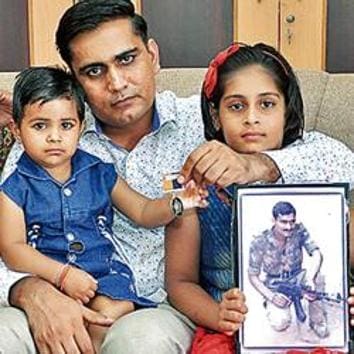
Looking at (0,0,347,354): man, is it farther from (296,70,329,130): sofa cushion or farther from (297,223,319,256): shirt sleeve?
(296,70,329,130): sofa cushion

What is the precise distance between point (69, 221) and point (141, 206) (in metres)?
0.14

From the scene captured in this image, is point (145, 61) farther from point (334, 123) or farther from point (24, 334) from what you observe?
point (24, 334)

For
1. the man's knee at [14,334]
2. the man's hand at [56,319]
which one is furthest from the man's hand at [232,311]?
the man's knee at [14,334]

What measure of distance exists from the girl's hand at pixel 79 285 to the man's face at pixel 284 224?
362 millimetres

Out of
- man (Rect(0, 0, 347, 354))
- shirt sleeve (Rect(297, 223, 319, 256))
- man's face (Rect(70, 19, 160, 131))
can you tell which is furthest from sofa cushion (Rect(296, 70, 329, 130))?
shirt sleeve (Rect(297, 223, 319, 256))

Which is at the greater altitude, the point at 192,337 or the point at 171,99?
the point at 171,99

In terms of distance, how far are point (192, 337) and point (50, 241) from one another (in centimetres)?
33

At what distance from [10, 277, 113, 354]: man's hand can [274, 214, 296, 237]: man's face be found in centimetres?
34

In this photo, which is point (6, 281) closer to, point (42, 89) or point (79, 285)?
point (79, 285)

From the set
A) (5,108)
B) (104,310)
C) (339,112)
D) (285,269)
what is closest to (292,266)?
(285,269)

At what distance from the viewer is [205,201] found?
4.86 ft

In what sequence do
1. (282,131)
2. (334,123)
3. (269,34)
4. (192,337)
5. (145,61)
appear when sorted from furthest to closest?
(269,34) → (334,123) → (145,61) → (282,131) → (192,337)

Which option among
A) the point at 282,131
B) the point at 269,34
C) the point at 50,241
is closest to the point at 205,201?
the point at 282,131

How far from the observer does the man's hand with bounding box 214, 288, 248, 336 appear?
1320 millimetres
